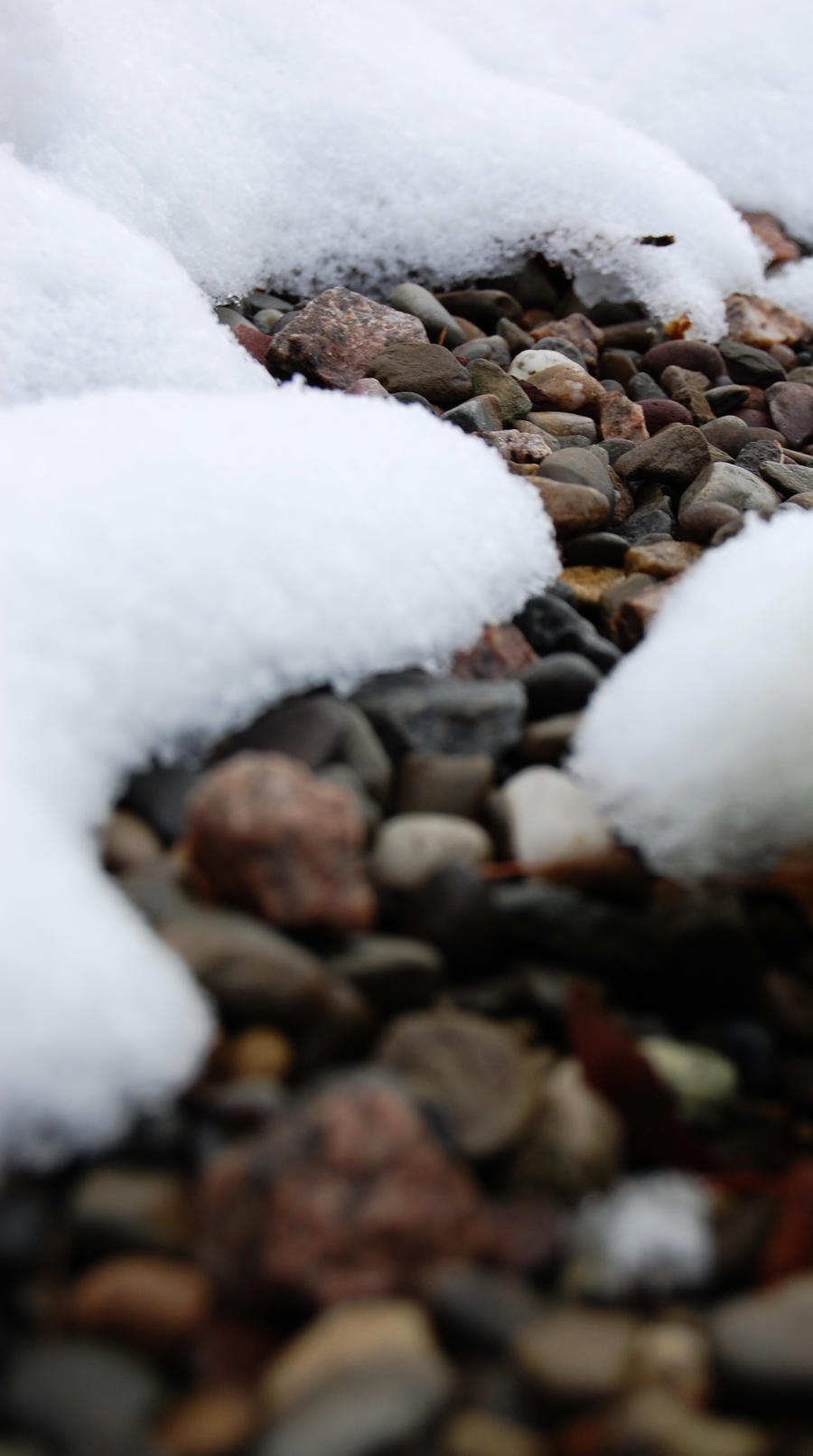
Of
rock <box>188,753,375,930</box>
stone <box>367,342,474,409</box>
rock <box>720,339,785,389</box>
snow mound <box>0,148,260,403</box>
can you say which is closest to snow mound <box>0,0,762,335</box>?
rock <box>720,339,785,389</box>

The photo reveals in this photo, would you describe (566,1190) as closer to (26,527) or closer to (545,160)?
(26,527)

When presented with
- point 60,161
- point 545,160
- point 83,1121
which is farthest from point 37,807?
point 545,160

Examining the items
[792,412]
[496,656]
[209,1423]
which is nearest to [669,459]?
[792,412]

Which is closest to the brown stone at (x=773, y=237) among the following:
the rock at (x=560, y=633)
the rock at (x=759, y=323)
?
the rock at (x=759, y=323)

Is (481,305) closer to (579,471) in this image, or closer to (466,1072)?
(579,471)

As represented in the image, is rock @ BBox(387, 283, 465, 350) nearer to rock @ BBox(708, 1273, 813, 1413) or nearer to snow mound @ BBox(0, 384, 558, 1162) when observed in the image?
snow mound @ BBox(0, 384, 558, 1162)

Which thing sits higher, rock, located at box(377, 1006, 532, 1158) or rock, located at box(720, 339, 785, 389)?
rock, located at box(720, 339, 785, 389)
